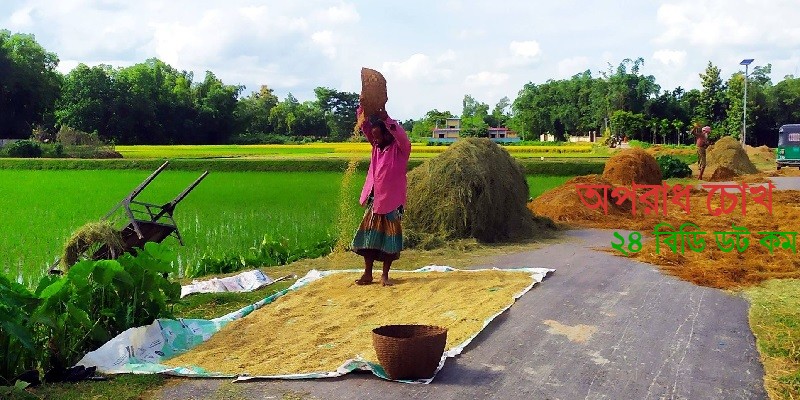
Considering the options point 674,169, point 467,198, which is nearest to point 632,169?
point 674,169

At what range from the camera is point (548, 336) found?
491 centimetres

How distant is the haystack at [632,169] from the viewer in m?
17.2

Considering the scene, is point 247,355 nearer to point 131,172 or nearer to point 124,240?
point 124,240

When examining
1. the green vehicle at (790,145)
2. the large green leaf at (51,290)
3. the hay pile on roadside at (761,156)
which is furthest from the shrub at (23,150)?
the hay pile on roadside at (761,156)

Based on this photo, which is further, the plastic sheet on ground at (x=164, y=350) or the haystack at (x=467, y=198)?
the haystack at (x=467, y=198)

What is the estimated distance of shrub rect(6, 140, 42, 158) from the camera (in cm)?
3042

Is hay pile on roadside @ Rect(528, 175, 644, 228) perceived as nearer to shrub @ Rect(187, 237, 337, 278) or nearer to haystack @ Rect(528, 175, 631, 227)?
haystack @ Rect(528, 175, 631, 227)

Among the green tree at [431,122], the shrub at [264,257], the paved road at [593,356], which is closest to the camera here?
the paved road at [593,356]

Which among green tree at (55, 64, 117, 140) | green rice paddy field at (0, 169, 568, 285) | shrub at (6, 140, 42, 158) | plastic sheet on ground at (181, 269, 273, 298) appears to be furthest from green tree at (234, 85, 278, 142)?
plastic sheet on ground at (181, 269, 273, 298)

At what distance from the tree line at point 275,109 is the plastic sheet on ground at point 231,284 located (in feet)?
132

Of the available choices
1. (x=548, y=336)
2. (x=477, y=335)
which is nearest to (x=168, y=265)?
(x=477, y=335)

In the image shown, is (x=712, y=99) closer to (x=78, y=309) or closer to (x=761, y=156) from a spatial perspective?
(x=761, y=156)

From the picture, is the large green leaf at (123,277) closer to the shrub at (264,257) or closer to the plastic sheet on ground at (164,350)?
the plastic sheet on ground at (164,350)

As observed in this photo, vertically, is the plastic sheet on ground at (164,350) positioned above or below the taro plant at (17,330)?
below
